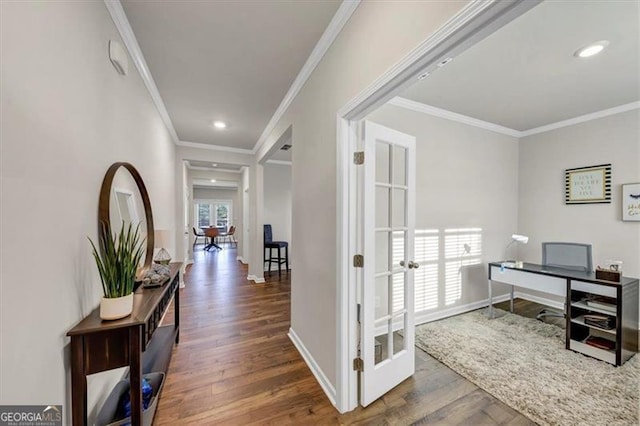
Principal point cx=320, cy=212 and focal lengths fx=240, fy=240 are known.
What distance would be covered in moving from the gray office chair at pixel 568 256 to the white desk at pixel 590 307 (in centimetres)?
18

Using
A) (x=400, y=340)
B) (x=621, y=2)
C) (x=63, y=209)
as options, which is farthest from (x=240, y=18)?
(x=400, y=340)

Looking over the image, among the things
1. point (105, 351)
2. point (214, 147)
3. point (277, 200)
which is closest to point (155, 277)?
point (105, 351)

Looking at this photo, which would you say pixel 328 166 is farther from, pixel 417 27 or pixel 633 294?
pixel 633 294

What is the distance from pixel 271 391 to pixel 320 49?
8.87 feet

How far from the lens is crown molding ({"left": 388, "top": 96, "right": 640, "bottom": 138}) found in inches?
112

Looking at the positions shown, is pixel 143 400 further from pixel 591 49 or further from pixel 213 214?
pixel 213 214

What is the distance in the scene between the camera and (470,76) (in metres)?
2.33

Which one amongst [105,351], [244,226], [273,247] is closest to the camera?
[105,351]

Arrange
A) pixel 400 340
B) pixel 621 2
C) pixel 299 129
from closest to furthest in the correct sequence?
pixel 621 2
pixel 400 340
pixel 299 129

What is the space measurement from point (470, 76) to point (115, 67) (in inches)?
117

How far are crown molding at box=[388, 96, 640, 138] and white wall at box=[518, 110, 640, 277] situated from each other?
0.20 feet

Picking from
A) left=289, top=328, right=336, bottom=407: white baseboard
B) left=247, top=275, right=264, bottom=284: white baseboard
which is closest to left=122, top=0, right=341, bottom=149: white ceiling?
left=289, top=328, right=336, bottom=407: white baseboard

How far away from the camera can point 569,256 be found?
9.14 ft

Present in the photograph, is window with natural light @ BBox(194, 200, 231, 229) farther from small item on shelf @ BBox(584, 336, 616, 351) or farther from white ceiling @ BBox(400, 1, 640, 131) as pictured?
small item on shelf @ BBox(584, 336, 616, 351)
